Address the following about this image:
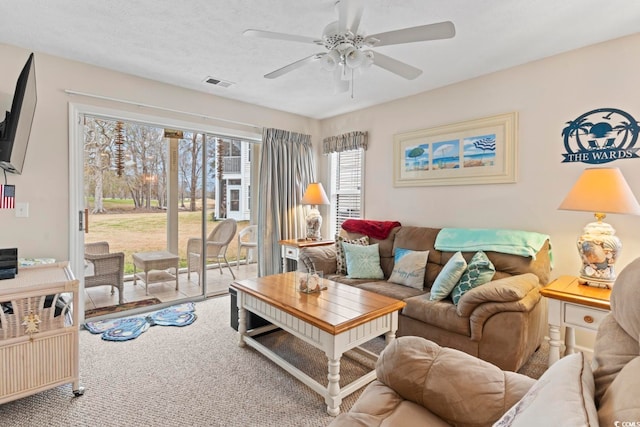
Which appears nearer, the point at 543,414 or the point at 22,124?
the point at 543,414

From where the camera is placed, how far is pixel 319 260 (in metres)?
3.34

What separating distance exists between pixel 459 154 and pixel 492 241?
100cm

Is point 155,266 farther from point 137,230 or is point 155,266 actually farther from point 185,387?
point 185,387

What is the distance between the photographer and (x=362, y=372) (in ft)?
7.27

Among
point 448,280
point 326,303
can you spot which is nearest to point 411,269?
point 448,280

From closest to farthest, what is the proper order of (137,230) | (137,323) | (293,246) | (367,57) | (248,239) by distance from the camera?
(367,57) → (137,323) → (137,230) → (293,246) → (248,239)

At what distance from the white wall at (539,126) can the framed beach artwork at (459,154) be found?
0.24 feet

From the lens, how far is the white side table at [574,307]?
1.83 m

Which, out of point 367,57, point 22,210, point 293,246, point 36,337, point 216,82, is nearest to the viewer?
point 36,337

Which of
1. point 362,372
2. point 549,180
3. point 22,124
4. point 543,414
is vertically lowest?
point 362,372

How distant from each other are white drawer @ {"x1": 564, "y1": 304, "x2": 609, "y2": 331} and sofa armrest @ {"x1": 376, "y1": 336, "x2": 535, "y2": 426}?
1056 millimetres

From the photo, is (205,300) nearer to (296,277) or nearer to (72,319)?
(296,277)

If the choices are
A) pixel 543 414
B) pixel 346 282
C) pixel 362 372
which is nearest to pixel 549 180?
pixel 346 282

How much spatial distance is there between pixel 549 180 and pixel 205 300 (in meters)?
3.82
